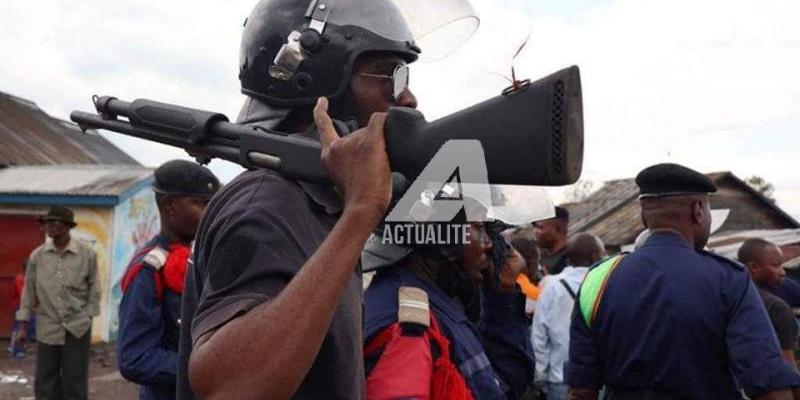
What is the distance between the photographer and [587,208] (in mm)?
25438

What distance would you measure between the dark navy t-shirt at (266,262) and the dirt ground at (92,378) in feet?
28.2

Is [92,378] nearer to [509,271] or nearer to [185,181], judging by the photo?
[185,181]

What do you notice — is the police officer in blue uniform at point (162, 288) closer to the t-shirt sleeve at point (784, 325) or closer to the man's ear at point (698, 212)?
the man's ear at point (698, 212)

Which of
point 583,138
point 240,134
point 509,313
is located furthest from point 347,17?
point 509,313

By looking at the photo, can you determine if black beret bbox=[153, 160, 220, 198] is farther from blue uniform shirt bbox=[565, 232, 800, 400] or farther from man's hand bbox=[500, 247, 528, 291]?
blue uniform shirt bbox=[565, 232, 800, 400]

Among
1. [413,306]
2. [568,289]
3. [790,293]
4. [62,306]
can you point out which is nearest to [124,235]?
[62,306]

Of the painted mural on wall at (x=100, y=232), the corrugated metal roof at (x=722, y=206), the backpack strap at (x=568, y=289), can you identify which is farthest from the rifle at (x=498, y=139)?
the corrugated metal roof at (x=722, y=206)

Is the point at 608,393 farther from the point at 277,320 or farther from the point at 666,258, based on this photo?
the point at 277,320

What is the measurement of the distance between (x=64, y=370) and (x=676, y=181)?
223 inches

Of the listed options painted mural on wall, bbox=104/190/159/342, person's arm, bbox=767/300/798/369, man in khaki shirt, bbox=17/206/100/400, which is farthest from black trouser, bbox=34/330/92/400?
painted mural on wall, bbox=104/190/159/342

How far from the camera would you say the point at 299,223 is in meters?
1.56

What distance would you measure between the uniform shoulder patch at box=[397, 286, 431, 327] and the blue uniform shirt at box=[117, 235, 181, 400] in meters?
1.43

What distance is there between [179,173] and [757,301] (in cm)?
280

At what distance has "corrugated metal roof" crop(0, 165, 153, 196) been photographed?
14.4 metres
